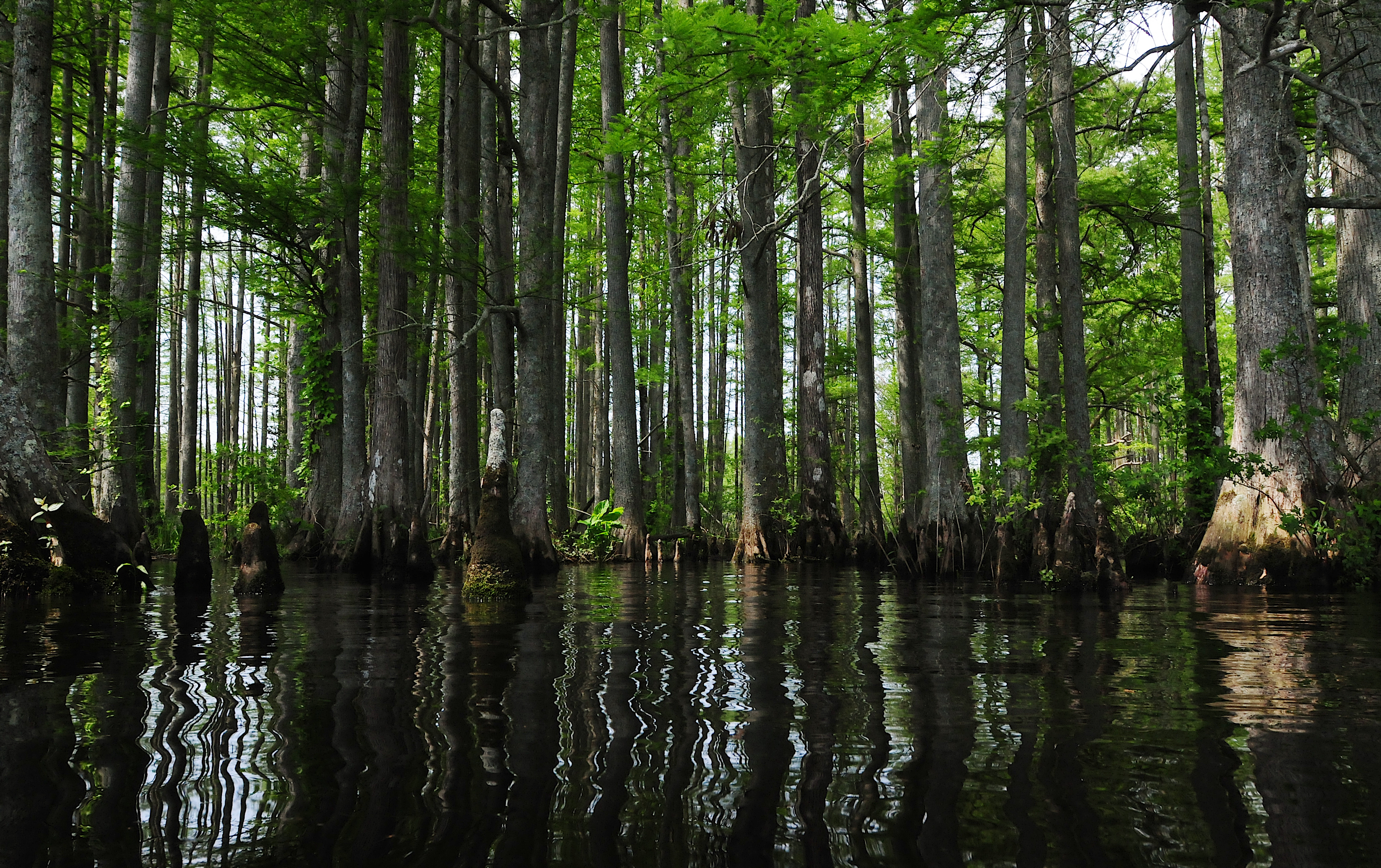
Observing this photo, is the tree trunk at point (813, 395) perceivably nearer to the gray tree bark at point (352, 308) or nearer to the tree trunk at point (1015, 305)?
the tree trunk at point (1015, 305)

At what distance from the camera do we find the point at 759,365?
15172 millimetres

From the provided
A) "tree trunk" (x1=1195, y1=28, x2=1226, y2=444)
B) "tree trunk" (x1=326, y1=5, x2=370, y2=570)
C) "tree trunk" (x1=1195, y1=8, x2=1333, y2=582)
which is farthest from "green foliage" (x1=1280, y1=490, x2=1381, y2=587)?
"tree trunk" (x1=326, y1=5, x2=370, y2=570)

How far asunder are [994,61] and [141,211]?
12.1 m

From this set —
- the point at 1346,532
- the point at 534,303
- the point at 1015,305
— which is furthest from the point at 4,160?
the point at 1346,532

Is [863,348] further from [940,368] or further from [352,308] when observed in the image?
[352,308]

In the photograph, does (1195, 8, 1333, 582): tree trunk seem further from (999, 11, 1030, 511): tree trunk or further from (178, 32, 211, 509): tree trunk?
(178, 32, 211, 509): tree trunk

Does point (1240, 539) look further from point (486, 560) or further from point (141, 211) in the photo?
point (141, 211)

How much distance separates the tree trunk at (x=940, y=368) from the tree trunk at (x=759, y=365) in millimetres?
2720

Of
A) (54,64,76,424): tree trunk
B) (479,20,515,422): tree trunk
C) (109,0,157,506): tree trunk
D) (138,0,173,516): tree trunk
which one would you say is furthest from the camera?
(54,64,76,424): tree trunk

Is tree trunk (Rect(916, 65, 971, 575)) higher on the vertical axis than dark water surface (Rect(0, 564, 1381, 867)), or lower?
higher

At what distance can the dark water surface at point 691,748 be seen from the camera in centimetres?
185

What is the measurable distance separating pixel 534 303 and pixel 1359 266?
→ 9592 millimetres

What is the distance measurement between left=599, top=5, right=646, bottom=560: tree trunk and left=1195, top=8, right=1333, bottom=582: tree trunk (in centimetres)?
849

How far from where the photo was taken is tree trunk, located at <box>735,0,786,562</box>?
14.5 meters
